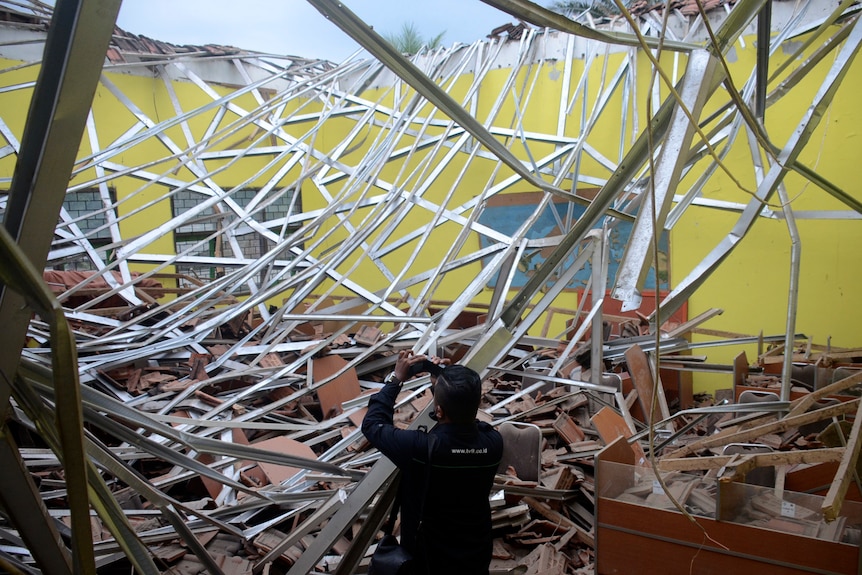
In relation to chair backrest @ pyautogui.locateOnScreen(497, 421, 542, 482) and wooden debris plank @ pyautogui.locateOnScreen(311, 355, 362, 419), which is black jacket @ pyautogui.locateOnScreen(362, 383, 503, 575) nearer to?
chair backrest @ pyautogui.locateOnScreen(497, 421, 542, 482)

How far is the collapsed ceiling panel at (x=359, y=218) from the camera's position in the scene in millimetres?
1847

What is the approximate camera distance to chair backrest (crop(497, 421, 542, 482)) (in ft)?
12.0

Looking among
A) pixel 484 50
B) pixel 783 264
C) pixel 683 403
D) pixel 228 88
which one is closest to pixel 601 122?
pixel 484 50

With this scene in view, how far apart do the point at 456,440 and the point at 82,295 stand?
494 cm

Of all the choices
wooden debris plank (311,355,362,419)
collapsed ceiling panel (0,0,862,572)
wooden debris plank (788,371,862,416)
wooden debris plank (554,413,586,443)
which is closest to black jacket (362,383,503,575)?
collapsed ceiling panel (0,0,862,572)

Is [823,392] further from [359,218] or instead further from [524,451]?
[359,218]

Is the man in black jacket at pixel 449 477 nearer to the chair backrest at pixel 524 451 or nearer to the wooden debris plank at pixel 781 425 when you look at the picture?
the wooden debris plank at pixel 781 425

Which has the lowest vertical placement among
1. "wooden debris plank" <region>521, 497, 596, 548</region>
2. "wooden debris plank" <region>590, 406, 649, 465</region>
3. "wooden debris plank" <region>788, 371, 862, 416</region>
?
"wooden debris plank" <region>521, 497, 596, 548</region>

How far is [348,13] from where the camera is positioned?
1.43 meters

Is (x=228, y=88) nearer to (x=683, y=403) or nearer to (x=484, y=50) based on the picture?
(x=484, y=50)

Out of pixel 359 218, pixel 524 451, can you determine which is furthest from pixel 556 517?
pixel 359 218

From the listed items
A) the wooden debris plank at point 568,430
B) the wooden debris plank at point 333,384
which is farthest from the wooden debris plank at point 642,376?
the wooden debris plank at point 333,384

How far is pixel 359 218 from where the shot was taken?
379 inches

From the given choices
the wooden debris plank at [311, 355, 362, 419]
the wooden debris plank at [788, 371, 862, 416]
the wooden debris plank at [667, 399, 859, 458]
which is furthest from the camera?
the wooden debris plank at [311, 355, 362, 419]
